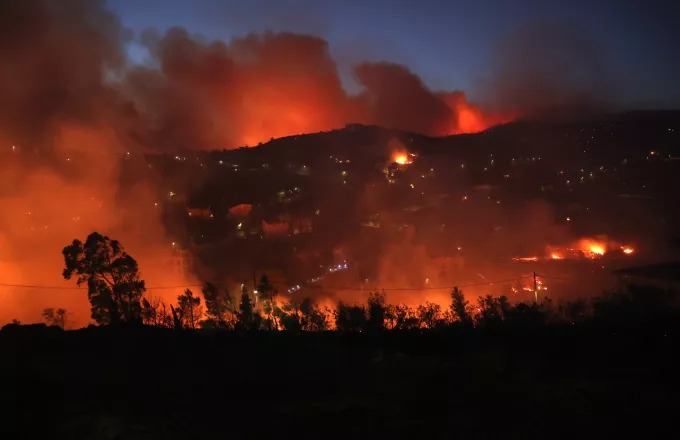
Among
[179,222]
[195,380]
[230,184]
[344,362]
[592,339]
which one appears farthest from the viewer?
[230,184]

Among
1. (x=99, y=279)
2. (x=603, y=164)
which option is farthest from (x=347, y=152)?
(x=99, y=279)

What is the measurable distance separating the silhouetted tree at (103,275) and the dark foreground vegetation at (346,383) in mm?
8263

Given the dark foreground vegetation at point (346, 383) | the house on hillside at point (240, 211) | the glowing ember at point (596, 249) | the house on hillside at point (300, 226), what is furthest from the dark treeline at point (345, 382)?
the house on hillside at point (240, 211)

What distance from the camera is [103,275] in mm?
17672

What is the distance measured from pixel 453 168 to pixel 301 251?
25859 millimetres

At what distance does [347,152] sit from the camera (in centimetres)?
6106

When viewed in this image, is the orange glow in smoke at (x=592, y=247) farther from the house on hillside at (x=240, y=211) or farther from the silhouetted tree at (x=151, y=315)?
the silhouetted tree at (x=151, y=315)

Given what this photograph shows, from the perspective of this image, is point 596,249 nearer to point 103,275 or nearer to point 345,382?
point 103,275

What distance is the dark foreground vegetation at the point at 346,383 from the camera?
550 centimetres

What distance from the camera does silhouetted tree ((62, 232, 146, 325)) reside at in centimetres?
1727

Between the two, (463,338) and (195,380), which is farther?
(463,338)

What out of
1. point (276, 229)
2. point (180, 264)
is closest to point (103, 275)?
point (180, 264)

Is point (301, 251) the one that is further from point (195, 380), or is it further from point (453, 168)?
point (195, 380)

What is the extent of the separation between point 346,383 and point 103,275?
46.5 ft
